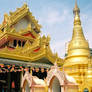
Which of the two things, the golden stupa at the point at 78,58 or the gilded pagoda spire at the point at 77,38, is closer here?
the golden stupa at the point at 78,58

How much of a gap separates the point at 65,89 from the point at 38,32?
48.1 ft

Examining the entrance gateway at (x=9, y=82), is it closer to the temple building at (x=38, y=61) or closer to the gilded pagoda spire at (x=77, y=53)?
the temple building at (x=38, y=61)

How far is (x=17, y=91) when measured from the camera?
1952cm

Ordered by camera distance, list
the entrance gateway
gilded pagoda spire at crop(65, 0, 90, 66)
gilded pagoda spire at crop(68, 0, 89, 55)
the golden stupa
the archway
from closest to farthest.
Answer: the archway → the golden stupa → gilded pagoda spire at crop(65, 0, 90, 66) → gilded pagoda spire at crop(68, 0, 89, 55) → the entrance gateway

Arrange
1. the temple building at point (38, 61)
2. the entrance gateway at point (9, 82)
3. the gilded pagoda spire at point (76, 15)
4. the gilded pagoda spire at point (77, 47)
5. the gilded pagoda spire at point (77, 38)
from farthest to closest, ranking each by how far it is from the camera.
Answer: the entrance gateway at point (9, 82), the gilded pagoda spire at point (76, 15), the gilded pagoda spire at point (77, 38), the gilded pagoda spire at point (77, 47), the temple building at point (38, 61)

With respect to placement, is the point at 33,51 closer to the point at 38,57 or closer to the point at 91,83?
the point at 38,57

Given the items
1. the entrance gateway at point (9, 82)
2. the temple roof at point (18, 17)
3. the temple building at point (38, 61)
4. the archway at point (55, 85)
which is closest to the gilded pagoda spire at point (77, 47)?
the temple building at point (38, 61)

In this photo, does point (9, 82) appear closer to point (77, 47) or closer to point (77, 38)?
point (77, 47)

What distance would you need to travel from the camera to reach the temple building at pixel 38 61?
1321 centimetres

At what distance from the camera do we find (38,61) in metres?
19.0

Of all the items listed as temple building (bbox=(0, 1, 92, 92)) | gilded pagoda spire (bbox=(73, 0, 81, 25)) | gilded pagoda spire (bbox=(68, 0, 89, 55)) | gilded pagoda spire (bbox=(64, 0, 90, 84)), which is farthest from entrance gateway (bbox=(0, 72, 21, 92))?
gilded pagoda spire (bbox=(73, 0, 81, 25))

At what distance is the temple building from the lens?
13211 millimetres

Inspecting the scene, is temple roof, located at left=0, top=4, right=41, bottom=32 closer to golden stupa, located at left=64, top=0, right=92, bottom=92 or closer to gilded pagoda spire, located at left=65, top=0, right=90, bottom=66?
golden stupa, located at left=64, top=0, right=92, bottom=92

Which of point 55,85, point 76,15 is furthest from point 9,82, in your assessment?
point 76,15
